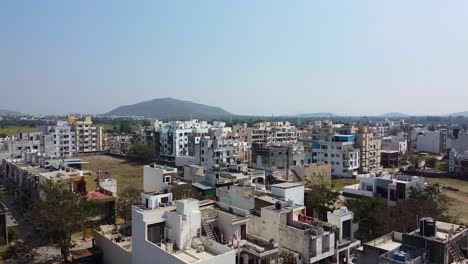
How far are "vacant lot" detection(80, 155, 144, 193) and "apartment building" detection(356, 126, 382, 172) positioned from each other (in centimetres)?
3065

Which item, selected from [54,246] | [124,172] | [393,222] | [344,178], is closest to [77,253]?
[54,246]

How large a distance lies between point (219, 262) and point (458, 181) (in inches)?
1784

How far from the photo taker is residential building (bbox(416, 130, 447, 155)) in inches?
3044

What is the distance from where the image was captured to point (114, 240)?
66.0ft

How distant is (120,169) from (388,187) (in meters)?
37.2

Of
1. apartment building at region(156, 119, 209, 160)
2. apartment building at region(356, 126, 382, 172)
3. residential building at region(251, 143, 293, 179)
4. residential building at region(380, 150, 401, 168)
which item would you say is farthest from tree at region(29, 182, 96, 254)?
residential building at region(380, 150, 401, 168)

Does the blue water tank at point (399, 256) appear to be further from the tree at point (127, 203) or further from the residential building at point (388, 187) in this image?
the tree at point (127, 203)

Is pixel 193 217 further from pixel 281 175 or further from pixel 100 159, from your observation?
pixel 100 159

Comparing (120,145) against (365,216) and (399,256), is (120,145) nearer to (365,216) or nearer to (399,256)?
(365,216)

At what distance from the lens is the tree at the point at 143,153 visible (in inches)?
2470

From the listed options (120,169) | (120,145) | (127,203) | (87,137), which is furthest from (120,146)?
(127,203)

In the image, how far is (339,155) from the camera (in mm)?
53281

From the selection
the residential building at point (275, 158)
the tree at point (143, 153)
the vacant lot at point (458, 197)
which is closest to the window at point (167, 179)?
the residential building at point (275, 158)

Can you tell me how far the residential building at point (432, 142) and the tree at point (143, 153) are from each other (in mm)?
53842
